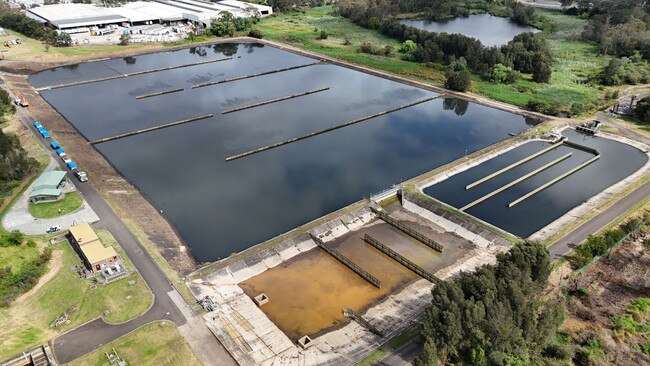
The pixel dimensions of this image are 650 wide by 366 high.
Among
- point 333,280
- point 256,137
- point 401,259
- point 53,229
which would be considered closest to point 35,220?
point 53,229

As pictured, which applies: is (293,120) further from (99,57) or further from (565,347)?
(99,57)

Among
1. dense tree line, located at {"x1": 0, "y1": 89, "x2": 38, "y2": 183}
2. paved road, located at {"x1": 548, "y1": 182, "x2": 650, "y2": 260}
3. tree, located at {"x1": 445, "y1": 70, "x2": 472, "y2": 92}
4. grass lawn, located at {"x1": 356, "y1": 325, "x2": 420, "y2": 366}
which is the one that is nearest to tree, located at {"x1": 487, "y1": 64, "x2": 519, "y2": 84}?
tree, located at {"x1": 445, "y1": 70, "x2": 472, "y2": 92}

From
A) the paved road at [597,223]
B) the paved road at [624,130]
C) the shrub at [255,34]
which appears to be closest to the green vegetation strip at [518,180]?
the paved road at [597,223]

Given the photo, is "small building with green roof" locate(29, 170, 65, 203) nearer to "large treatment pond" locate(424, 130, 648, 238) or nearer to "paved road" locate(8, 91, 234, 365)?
"paved road" locate(8, 91, 234, 365)

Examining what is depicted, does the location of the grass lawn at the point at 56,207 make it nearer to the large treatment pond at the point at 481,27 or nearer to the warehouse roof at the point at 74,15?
the warehouse roof at the point at 74,15

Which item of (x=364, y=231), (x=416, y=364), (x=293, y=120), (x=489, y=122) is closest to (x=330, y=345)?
(x=416, y=364)

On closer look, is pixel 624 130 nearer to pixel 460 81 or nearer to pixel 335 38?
pixel 460 81

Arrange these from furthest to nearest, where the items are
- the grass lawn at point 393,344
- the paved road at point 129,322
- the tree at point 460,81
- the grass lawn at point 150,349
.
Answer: the tree at point 460,81 < the paved road at point 129,322 < the grass lawn at point 393,344 < the grass lawn at point 150,349
